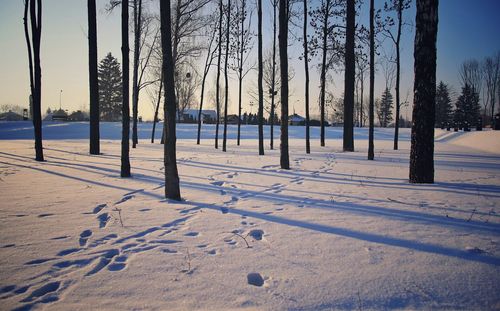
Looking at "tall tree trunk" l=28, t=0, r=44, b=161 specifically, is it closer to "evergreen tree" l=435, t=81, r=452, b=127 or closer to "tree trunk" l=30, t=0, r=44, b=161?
"tree trunk" l=30, t=0, r=44, b=161

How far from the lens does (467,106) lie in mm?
52125

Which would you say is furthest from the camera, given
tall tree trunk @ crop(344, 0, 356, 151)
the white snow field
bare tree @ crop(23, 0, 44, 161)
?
tall tree trunk @ crop(344, 0, 356, 151)

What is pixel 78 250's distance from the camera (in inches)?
122

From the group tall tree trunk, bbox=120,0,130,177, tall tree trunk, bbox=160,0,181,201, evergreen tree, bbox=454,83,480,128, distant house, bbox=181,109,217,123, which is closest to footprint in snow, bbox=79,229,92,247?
tall tree trunk, bbox=160,0,181,201

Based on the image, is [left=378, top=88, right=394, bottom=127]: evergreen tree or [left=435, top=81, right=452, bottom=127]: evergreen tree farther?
[left=378, top=88, right=394, bottom=127]: evergreen tree

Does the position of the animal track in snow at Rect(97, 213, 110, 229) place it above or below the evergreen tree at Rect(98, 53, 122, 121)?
below

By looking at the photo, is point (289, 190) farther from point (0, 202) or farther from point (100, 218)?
point (0, 202)

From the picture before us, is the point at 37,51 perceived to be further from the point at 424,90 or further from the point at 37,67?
the point at 424,90

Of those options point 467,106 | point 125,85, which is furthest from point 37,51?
point 467,106

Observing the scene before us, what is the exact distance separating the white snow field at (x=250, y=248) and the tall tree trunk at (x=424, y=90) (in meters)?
0.63

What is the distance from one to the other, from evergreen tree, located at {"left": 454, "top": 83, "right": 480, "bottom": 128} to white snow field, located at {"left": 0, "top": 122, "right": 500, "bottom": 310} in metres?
Answer: 58.3

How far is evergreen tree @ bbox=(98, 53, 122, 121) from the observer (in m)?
55.7

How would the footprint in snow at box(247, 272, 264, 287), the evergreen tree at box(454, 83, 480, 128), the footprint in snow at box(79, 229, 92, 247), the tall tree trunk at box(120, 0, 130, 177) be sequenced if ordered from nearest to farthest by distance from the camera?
the footprint in snow at box(247, 272, 264, 287), the footprint in snow at box(79, 229, 92, 247), the tall tree trunk at box(120, 0, 130, 177), the evergreen tree at box(454, 83, 480, 128)

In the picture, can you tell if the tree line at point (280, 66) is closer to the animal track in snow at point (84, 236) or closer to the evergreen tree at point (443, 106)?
the animal track in snow at point (84, 236)
